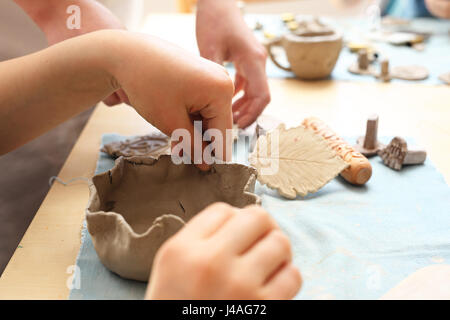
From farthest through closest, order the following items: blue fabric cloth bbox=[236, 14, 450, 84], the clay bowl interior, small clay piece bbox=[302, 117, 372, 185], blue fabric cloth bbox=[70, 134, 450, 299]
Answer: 1. blue fabric cloth bbox=[236, 14, 450, 84]
2. small clay piece bbox=[302, 117, 372, 185]
3. the clay bowl interior
4. blue fabric cloth bbox=[70, 134, 450, 299]

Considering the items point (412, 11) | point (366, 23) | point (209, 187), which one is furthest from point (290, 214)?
point (412, 11)

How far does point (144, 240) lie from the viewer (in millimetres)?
554

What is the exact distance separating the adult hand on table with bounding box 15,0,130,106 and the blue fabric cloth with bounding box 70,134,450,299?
27cm

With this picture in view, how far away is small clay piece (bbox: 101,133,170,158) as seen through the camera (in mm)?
909

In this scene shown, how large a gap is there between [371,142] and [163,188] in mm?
433

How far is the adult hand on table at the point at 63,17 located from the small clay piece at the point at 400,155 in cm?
52

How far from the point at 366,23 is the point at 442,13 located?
27 centimetres

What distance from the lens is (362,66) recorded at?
4.54 ft

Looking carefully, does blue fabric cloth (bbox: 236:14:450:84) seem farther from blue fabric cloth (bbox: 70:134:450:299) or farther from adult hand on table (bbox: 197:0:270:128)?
blue fabric cloth (bbox: 70:134:450:299)

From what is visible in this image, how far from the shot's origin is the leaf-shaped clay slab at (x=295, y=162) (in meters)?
0.78

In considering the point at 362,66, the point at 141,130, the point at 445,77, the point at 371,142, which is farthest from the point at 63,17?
the point at 445,77

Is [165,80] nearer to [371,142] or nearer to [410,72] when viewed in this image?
[371,142]

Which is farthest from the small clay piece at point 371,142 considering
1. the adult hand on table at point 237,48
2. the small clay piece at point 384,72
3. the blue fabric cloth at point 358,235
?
the small clay piece at point 384,72

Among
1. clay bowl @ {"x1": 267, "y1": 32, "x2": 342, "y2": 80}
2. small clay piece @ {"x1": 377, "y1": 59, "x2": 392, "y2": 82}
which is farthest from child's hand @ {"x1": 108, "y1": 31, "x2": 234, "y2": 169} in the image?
small clay piece @ {"x1": 377, "y1": 59, "x2": 392, "y2": 82}
